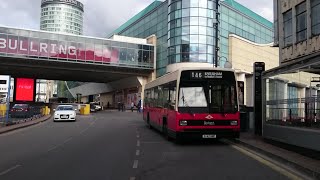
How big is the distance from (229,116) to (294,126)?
2.67 meters

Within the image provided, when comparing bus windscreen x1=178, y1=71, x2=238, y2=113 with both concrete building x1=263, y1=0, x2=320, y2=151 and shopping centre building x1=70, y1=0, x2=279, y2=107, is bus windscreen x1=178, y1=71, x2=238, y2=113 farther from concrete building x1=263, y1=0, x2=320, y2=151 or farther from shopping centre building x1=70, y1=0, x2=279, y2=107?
shopping centre building x1=70, y1=0, x2=279, y2=107

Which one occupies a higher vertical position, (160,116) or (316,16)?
(316,16)

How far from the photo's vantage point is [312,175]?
927 centimetres

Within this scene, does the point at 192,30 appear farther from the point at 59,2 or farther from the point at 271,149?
the point at 59,2

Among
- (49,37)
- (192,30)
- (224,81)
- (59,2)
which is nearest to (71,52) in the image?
(49,37)

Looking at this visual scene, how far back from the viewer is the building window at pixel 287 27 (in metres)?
28.8

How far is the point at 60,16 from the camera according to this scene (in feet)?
522

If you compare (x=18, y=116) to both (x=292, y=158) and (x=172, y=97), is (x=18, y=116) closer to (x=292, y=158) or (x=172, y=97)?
(x=172, y=97)

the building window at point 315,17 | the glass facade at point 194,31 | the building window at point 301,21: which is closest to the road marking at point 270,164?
the building window at point 315,17

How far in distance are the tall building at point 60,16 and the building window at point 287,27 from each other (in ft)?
439

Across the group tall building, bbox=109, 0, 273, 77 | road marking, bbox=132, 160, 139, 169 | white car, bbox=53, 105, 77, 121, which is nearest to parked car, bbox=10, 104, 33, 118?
white car, bbox=53, 105, 77, 121

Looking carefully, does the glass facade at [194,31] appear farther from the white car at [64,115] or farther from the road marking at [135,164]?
the road marking at [135,164]

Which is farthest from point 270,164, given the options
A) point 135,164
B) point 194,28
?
point 194,28

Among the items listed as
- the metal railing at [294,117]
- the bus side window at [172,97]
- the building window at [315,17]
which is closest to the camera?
the metal railing at [294,117]
